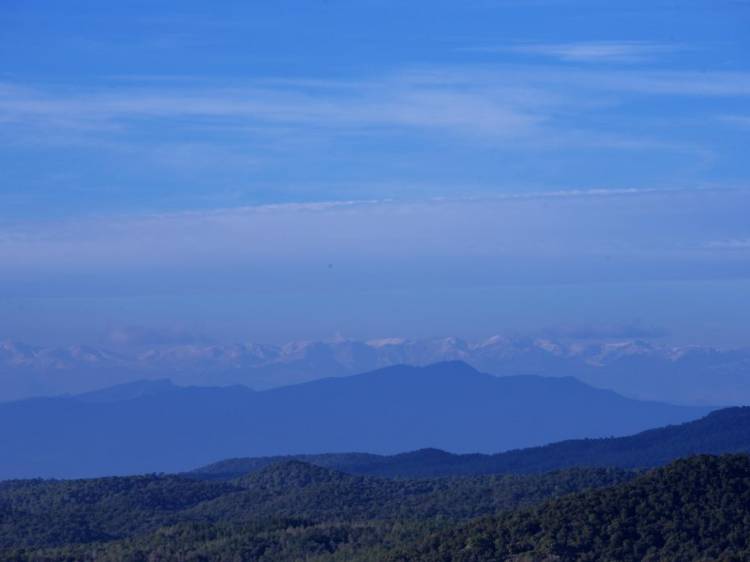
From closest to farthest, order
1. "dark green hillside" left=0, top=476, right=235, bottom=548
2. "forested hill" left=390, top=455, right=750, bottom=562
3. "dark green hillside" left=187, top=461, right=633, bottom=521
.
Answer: "forested hill" left=390, top=455, right=750, bottom=562, "dark green hillside" left=187, top=461, right=633, bottom=521, "dark green hillside" left=0, top=476, right=235, bottom=548

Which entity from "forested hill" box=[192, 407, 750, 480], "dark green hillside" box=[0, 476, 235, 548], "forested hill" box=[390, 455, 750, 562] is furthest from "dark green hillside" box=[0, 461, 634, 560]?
"forested hill" box=[192, 407, 750, 480]

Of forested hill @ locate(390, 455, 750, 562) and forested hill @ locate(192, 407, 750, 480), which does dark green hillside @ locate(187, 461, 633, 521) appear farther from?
forested hill @ locate(192, 407, 750, 480)

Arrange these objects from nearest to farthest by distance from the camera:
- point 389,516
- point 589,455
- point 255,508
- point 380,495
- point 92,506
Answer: point 389,516, point 380,495, point 255,508, point 92,506, point 589,455

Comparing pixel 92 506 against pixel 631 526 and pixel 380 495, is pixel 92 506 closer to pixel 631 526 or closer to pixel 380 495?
pixel 380 495

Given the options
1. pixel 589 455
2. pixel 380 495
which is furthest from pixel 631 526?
pixel 589 455

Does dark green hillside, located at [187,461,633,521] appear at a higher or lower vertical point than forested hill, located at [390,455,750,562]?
higher

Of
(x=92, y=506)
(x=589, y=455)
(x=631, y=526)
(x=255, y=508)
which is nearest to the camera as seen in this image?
(x=631, y=526)

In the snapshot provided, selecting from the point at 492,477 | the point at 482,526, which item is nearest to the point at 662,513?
the point at 482,526
